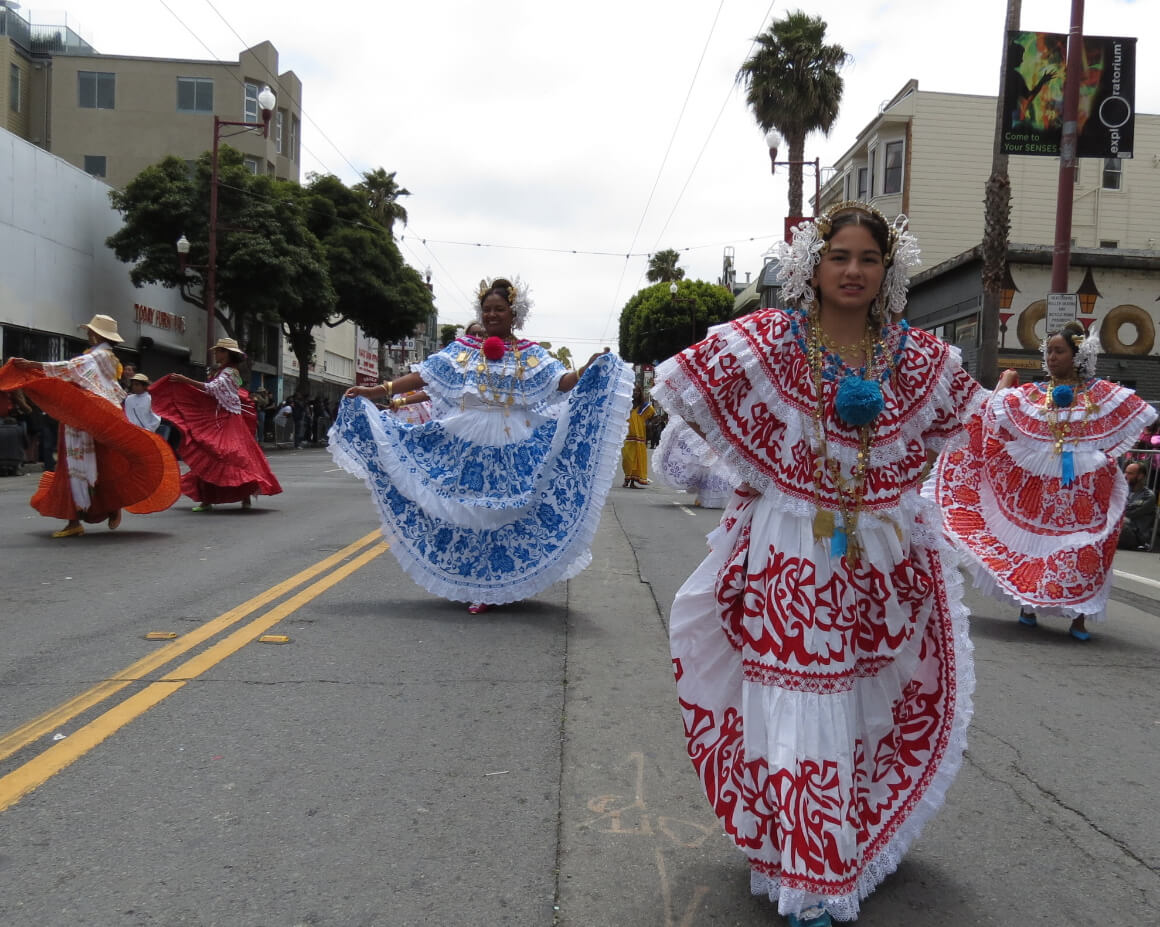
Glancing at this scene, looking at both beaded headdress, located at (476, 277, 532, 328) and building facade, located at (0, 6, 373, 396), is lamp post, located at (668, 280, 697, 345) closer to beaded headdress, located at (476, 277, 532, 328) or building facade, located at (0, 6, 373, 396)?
building facade, located at (0, 6, 373, 396)

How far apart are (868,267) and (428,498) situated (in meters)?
4.35

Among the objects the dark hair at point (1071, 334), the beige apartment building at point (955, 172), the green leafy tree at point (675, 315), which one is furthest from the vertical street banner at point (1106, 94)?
the green leafy tree at point (675, 315)

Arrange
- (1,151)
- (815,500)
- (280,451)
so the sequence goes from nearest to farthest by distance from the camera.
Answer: (815,500) → (1,151) → (280,451)

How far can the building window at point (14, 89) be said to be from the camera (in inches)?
1736

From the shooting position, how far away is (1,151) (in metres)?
25.2

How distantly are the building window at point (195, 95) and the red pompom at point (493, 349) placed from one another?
44632 millimetres

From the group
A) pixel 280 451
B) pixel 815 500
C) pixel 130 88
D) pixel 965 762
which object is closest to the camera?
pixel 815 500

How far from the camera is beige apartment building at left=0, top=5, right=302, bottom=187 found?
45.3m

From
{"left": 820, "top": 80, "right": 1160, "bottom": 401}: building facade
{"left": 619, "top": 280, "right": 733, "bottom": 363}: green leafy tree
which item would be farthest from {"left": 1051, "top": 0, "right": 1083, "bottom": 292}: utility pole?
{"left": 619, "top": 280, "right": 733, "bottom": 363}: green leafy tree

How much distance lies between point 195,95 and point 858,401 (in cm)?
4939

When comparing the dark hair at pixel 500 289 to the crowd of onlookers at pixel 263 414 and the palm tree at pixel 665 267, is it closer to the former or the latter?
the crowd of onlookers at pixel 263 414

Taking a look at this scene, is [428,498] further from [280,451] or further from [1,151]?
[280,451]

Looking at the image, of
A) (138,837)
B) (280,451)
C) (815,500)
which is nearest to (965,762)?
(815,500)

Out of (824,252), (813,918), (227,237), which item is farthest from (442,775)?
(227,237)
